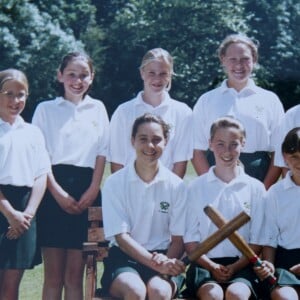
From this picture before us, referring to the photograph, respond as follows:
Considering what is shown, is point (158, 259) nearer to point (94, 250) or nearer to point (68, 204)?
point (94, 250)

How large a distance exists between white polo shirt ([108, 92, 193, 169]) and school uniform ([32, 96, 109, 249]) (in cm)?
9

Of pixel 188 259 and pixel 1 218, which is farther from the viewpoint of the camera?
pixel 1 218

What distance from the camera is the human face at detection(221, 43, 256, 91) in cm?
581

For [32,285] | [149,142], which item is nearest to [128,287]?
[149,142]

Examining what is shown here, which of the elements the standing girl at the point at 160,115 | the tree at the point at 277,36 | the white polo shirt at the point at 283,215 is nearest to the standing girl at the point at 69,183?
the standing girl at the point at 160,115

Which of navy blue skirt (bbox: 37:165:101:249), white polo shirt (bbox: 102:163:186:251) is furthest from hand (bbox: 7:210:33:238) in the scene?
white polo shirt (bbox: 102:163:186:251)

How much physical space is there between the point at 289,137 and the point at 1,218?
1.84 meters

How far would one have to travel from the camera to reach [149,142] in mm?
5211

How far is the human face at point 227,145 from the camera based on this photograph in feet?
17.2

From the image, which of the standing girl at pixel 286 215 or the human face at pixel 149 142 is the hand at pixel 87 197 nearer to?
the human face at pixel 149 142

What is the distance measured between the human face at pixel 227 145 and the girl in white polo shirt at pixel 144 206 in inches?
11.6

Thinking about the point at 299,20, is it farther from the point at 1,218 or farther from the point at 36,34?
the point at 1,218

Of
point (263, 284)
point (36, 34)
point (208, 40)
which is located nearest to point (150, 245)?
point (263, 284)

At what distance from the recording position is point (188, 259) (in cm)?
492
